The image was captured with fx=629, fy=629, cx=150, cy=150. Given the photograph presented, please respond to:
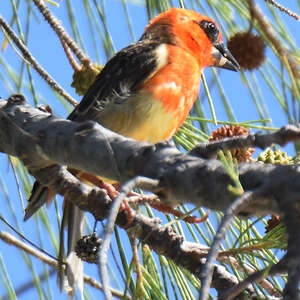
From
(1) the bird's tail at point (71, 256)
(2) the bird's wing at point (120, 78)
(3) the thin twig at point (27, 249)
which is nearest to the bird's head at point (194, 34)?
(2) the bird's wing at point (120, 78)

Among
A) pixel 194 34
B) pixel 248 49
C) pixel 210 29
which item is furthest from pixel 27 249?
pixel 210 29

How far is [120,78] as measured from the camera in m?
2.71

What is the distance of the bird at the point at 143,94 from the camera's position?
8.25ft

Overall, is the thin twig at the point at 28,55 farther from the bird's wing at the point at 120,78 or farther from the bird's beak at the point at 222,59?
the bird's beak at the point at 222,59

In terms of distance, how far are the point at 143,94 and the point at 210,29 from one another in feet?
2.72

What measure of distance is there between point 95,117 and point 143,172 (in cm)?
139

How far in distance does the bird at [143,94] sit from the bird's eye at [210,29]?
213mm

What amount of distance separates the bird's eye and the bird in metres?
0.21

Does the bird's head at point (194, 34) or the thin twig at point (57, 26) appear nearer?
the thin twig at point (57, 26)

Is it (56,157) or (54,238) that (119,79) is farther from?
(56,157)

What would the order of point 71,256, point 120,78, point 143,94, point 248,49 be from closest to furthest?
point 248,49
point 71,256
point 143,94
point 120,78

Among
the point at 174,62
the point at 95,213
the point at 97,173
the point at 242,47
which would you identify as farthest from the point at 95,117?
the point at 97,173

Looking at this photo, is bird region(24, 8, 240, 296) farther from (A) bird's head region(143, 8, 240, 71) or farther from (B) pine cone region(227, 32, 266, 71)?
(B) pine cone region(227, 32, 266, 71)

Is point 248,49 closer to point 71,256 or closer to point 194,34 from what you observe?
point 71,256
